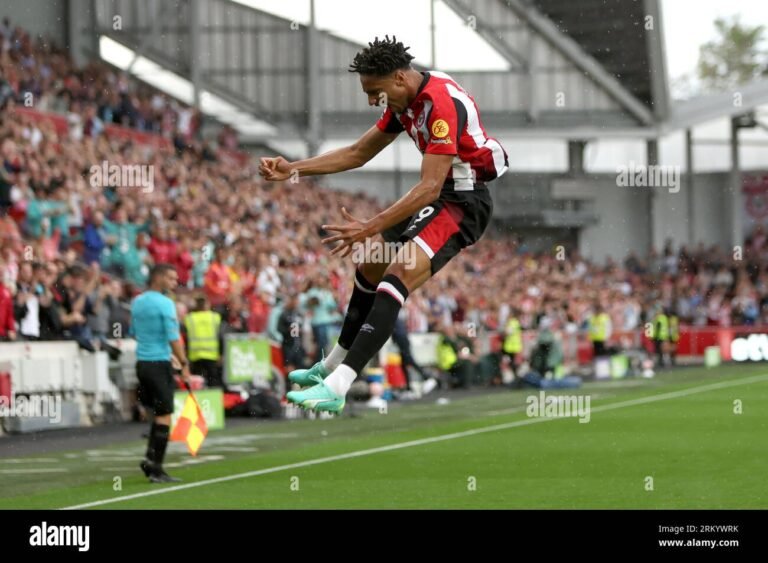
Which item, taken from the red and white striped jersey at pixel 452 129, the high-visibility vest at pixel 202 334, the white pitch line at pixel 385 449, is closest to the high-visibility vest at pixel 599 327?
the white pitch line at pixel 385 449

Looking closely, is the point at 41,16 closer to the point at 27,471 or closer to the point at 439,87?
the point at 27,471

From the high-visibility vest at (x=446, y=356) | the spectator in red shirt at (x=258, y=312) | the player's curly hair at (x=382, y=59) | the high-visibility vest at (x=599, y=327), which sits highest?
the player's curly hair at (x=382, y=59)

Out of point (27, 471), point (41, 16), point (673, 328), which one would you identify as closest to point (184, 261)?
point (27, 471)

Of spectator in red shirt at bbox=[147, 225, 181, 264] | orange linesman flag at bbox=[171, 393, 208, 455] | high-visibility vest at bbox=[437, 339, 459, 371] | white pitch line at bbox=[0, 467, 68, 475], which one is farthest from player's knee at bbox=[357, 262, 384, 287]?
high-visibility vest at bbox=[437, 339, 459, 371]

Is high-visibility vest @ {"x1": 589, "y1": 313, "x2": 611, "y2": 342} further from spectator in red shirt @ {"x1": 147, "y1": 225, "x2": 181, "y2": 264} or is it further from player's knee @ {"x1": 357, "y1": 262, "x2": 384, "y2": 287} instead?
player's knee @ {"x1": 357, "y1": 262, "x2": 384, "y2": 287}

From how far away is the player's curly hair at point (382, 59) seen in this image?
812cm

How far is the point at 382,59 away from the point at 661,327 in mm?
32814

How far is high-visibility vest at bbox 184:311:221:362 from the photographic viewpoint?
68.5ft

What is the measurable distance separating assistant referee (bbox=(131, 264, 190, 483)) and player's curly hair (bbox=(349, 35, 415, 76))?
6767mm

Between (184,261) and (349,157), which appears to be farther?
(184,261)

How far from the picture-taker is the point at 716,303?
4534cm

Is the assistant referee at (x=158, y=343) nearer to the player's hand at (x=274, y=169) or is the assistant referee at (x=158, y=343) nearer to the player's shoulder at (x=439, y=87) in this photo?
the player's hand at (x=274, y=169)

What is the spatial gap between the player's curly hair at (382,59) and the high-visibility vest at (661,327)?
32.3 m

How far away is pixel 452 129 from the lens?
8.18 meters
